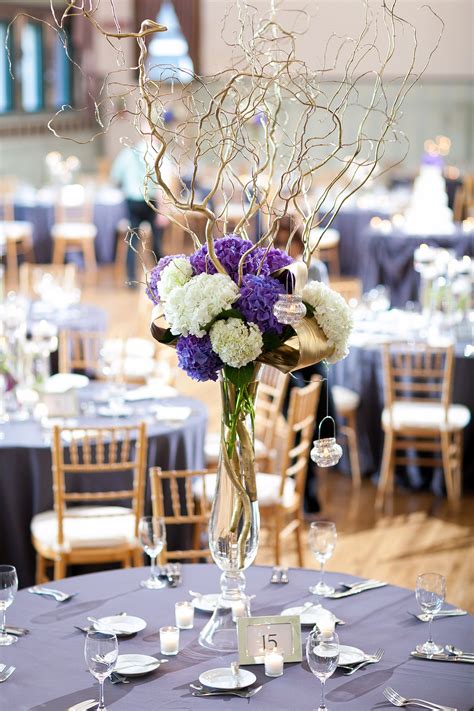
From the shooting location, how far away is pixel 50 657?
2.52 metres

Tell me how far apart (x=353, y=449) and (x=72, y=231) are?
5898 mm

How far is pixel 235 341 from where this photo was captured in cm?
236

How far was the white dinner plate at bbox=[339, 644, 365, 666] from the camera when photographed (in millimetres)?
2473

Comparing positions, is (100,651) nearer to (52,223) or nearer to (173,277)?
(173,277)

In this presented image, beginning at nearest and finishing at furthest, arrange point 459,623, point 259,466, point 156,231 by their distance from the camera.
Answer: point 459,623, point 259,466, point 156,231

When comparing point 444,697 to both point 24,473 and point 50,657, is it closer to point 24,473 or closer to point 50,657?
point 50,657

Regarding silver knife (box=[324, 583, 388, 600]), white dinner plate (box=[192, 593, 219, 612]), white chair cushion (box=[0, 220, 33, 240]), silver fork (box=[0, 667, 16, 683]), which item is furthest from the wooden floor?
white chair cushion (box=[0, 220, 33, 240])

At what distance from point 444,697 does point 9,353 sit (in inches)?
127

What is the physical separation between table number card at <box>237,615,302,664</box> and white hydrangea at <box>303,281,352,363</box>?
2.06ft

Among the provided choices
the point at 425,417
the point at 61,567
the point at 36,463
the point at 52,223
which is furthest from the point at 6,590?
the point at 52,223

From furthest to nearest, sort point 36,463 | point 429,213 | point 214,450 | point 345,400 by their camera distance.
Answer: point 429,213 → point 345,400 → point 214,450 → point 36,463

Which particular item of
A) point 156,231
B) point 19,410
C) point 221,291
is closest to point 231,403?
point 221,291

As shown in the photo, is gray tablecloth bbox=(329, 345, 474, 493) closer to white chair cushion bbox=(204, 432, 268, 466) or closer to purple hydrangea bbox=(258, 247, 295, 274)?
white chair cushion bbox=(204, 432, 268, 466)

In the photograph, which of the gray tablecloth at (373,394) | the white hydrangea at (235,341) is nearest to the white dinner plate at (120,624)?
the white hydrangea at (235,341)
